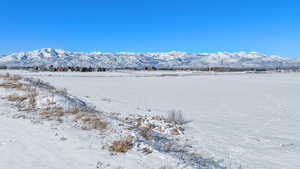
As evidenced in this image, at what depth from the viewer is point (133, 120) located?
12.5 m

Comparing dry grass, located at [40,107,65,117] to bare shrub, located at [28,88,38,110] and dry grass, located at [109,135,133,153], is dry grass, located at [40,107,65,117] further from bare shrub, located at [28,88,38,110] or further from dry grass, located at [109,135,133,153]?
dry grass, located at [109,135,133,153]

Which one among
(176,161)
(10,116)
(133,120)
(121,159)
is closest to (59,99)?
(10,116)

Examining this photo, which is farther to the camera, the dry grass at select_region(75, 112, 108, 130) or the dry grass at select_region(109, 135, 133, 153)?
the dry grass at select_region(75, 112, 108, 130)

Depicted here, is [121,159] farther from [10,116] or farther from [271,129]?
[271,129]

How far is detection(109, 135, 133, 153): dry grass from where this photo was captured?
23.6 feet

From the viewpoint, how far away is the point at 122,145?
24.2 ft

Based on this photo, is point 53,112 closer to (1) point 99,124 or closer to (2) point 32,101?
(2) point 32,101

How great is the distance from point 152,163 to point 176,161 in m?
0.62

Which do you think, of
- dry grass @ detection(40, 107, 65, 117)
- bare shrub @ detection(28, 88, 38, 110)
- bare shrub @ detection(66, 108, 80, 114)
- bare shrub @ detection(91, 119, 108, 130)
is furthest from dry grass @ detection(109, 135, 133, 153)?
bare shrub @ detection(28, 88, 38, 110)

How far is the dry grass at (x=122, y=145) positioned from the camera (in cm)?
720

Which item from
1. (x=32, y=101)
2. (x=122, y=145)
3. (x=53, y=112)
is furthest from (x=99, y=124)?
(x=32, y=101)

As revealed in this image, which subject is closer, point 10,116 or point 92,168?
point 92,168

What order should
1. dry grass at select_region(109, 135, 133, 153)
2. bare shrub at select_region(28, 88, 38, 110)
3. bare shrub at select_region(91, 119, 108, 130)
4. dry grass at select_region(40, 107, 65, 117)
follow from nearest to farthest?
dry grass at select_region(109, 135, 133, 153) → bare shrub at select_region(91, 119, 108, 130) → dry grass at select_region(40, 107, 65, 117) → bare shrub at select_region(28, 88, 38, 110)

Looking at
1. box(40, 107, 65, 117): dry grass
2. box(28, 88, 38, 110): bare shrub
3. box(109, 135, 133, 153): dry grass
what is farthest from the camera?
box(28, 88, 38, 110): bare shrub
